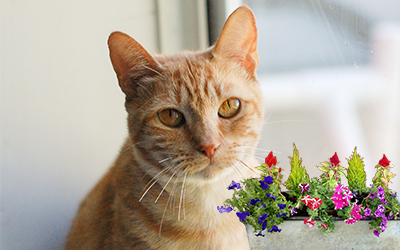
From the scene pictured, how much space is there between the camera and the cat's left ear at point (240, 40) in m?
1.08

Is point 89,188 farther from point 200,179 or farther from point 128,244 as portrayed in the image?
point 200,179

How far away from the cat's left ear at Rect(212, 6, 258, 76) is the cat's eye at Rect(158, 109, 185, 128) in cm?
22

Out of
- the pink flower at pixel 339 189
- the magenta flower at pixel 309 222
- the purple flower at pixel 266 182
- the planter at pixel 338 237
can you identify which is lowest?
the planter at pixel 338 237

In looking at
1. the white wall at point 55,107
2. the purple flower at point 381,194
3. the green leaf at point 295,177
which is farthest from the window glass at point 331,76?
the white wall at point 55,107

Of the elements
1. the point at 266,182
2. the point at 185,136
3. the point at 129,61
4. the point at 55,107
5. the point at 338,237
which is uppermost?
the point at 129,61

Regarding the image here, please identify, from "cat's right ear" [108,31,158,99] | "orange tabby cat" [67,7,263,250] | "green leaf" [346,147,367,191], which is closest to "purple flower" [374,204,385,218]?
"green leaf" [346,147,367,191]

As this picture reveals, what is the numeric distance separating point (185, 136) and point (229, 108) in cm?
16

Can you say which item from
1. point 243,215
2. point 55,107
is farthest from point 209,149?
point 55,107

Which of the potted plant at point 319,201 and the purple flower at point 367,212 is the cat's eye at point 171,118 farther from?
the purple flower at point 367,212

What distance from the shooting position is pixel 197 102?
106 cm

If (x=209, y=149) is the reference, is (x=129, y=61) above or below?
above

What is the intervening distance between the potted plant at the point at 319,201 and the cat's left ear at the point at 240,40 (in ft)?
1.25

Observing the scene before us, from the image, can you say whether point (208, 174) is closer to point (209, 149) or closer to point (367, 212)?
point (209, 149)

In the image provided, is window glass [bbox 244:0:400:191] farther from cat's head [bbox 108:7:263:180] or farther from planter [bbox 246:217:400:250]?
planter [bbox 246:217:400:250]
